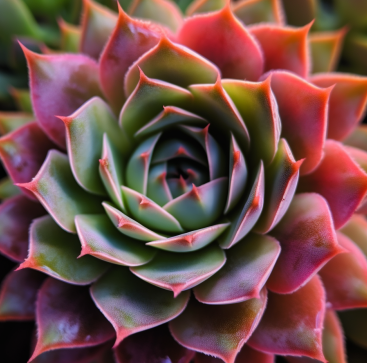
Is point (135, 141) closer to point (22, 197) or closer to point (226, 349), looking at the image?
point (22, 197)

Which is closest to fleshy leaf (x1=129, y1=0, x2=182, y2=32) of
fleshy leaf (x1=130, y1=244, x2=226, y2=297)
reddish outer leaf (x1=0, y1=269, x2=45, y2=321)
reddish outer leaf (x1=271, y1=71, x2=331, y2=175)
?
reddish outer leaf (x1=271, y1=71, x2=331, y2=175)

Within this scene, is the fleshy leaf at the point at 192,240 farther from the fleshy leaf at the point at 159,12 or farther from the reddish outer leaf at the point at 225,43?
the fleshy leaf at the point at 159,12

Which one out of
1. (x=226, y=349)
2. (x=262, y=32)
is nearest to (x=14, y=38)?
(x=262, y=32)

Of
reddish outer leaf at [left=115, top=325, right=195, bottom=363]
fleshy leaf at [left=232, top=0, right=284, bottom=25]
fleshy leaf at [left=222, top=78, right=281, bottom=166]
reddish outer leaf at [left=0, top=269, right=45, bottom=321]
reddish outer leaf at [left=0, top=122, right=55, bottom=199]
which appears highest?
fleshy leaf at [left=232, top=0, right=284, bottom=25]

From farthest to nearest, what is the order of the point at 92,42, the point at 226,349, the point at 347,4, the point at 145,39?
the point at 347,4 < the point at 92,42 < the point at 145,39 < the point at 226,349

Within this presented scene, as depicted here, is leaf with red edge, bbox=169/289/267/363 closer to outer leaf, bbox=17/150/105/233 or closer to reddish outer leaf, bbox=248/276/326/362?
reddish outer leaf, bbox=248/276/326/362

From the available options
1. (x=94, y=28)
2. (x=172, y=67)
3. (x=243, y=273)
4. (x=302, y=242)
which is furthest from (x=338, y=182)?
(x=94, y=28)
